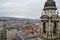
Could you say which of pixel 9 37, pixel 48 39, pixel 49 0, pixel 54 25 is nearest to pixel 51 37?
pixel 48 39

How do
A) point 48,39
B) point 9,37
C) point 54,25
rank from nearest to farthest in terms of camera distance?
point 48,39, point 54,25, point 9,37

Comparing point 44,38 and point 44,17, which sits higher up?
point 44,17

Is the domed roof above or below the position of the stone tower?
above

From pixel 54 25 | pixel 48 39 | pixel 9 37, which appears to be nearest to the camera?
pixel 48 39

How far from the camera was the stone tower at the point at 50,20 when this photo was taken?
15587 millimetres

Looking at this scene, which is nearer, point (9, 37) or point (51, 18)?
point (51, 18)

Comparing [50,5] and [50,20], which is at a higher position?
[50,5]

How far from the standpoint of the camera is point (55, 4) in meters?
16.2

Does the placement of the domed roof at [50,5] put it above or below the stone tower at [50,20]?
above

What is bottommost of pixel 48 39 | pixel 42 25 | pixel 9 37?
pixel 9 37

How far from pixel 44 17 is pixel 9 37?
150 feet

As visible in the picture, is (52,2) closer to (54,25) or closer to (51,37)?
(54,25)

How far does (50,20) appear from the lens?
15766 mm

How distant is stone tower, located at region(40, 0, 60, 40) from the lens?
51.1ft
